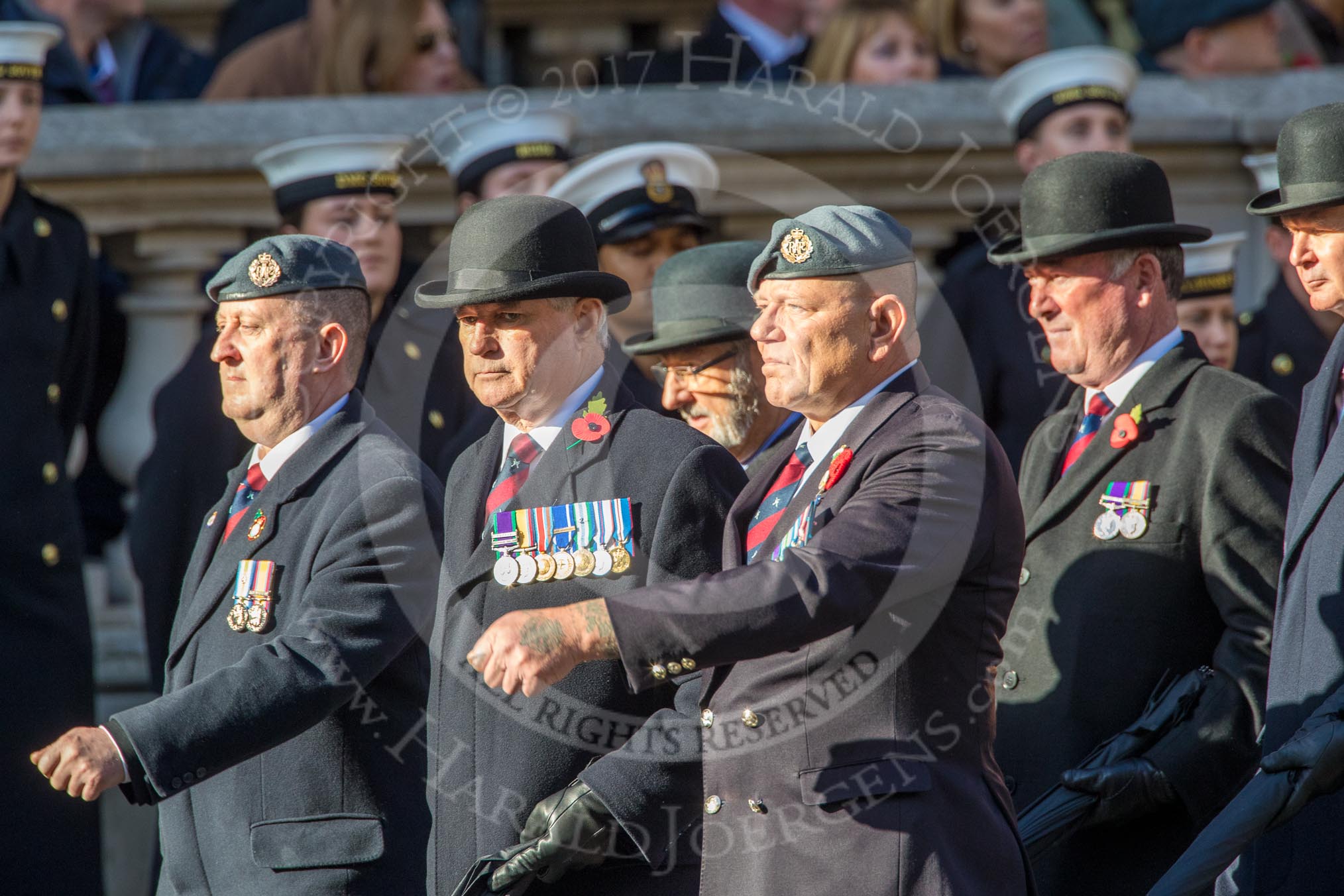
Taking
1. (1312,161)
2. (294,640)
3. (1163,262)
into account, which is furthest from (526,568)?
(1312,161)

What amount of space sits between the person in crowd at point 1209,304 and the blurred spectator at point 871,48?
1.58 m

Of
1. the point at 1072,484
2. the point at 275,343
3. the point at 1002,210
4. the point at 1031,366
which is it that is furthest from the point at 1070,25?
the point at 275,343

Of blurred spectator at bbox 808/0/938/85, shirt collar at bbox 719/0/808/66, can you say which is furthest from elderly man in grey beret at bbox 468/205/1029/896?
shirt collar at bbox 719/0/808/66

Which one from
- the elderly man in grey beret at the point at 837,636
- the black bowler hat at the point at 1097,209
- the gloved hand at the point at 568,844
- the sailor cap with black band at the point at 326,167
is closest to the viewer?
the elderly man in grey beret at the point at 837,636

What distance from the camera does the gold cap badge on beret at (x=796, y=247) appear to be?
141 inches

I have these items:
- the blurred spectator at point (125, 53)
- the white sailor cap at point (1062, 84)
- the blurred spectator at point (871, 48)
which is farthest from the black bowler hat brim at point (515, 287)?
the blurred spectator at point (125, 53)

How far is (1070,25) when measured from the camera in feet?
25.5

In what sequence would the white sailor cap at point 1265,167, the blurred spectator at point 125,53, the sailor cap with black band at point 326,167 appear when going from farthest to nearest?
1. the blurred spectator at point 125,53
2. the white sailor cap at point 1265,167
3. the sailor cap with black band at point 326,167

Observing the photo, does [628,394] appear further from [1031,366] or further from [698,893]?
[1031,366]

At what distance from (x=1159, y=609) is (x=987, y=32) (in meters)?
3.53

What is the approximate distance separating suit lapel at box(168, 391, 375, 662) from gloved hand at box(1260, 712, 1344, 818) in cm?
196

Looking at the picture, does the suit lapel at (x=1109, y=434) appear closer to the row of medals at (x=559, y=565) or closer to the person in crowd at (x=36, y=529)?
the row of medals at (x=559, y=565)

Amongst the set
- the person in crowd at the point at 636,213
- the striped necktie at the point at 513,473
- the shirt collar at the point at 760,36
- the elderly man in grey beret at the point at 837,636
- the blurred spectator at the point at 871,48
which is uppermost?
the shirt collar at the point at 760,36

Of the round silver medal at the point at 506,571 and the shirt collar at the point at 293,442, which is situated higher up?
the shirt collar at the point at 293,442
